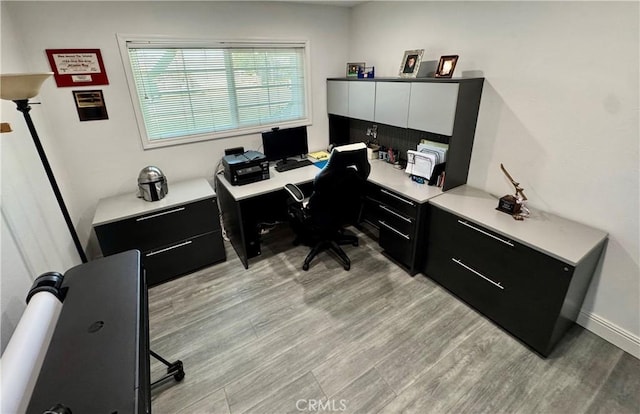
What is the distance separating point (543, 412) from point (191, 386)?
196 cm

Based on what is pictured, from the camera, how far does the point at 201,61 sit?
2.74 metres

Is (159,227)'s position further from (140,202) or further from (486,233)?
(486,233)

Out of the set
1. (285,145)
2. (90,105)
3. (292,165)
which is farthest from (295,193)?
(90,105)

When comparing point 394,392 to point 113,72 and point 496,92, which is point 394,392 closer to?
point 496,92

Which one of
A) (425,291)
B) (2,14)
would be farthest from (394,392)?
(2,14)

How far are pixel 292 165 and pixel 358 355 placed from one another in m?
A: 1.93

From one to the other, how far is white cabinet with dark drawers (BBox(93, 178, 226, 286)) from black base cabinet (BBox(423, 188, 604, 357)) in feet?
6.28

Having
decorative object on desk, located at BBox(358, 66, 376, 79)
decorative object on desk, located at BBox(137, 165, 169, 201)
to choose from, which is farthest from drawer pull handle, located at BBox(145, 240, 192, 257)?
decorative object on desk, located at BBox(358, 66, 376, 79)

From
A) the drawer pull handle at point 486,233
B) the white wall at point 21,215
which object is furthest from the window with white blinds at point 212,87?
the drawer pull handle at point 486,233

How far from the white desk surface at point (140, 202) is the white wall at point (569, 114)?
2385 millimetres

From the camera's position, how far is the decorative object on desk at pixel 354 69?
3.21 metres

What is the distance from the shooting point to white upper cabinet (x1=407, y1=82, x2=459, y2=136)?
2195 mm

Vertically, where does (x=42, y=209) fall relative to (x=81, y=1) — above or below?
below

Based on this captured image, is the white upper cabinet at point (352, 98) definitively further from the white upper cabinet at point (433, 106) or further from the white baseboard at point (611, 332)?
the white baseboard at point (611, 332)
